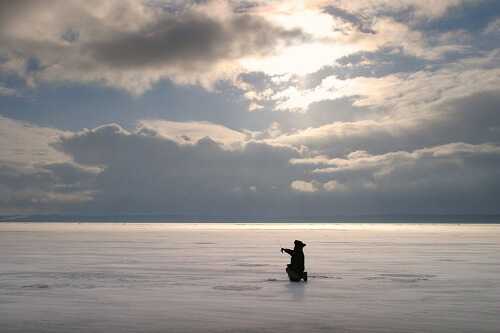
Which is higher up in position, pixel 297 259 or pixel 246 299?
pixel 297 259

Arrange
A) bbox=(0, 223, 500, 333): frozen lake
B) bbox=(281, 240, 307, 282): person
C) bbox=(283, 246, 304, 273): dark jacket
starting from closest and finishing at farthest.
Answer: bbox=(0, 223, 500, 333): frozen lake, bbox=(281, 240, 307, 282): person, bbox=(283, 246, 304, 273): dark jacket

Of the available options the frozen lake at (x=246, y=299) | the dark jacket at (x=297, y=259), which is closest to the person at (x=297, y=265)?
the dark jacket at (x=297, y=259)

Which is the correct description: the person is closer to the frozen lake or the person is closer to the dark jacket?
the dark jacket

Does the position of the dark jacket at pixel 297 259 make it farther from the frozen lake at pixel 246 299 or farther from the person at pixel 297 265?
the frozen lake at pixel 246 299

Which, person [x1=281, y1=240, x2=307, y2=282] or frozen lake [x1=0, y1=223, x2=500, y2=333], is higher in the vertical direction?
person [x1=281, y1=240, x2=307, y2=282]

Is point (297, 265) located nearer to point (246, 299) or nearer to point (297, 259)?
point (297, 259)

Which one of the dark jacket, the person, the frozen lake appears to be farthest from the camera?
the dark jacket

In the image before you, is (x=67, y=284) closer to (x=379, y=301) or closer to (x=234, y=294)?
(x=234, y=294)

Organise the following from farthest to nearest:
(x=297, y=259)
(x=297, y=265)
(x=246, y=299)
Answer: (x=297, y=259) < (x=297, y=265) < (x=246, y=299)

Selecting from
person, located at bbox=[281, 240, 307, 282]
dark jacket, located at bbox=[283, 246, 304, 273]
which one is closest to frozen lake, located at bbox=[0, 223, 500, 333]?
person, located at bbox=[281, 240, 307, 282]

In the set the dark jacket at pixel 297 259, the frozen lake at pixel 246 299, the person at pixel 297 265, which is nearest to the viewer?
the frozen lake at pixel 246 299

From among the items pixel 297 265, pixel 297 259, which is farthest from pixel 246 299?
pixel 297 259

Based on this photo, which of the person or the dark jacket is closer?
the person

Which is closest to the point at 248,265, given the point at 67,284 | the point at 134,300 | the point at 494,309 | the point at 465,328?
the point at 67,284
